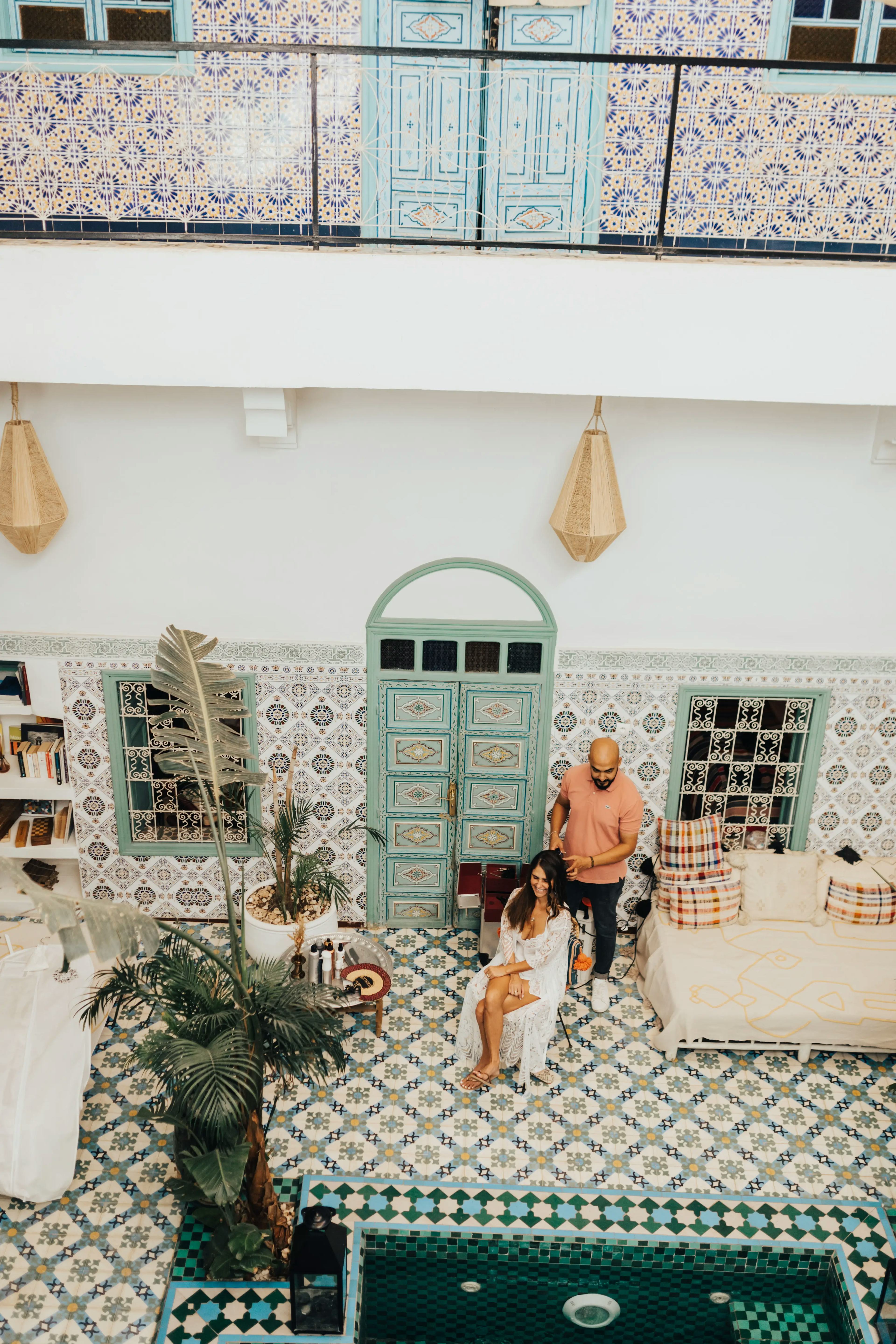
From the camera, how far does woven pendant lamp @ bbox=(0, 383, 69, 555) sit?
271 inches

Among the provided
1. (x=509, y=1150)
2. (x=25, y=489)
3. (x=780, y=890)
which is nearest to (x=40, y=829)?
(x=25, y=489)

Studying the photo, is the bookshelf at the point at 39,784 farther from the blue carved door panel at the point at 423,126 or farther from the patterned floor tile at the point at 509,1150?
the blue carved door panel at the point at 423,126

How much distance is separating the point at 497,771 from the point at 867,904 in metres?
3.05

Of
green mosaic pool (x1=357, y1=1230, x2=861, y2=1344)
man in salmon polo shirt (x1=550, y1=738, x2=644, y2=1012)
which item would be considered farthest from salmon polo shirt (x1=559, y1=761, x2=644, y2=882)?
green mosaic pool (x1=357, y1=1230, x2=861, y2=1344)

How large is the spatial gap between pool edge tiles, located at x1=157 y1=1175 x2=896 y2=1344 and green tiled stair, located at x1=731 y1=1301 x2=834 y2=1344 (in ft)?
0.50

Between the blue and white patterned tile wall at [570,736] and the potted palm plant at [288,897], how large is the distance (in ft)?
0.90

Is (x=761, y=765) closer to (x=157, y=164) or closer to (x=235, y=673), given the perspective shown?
(x=235, y=673)

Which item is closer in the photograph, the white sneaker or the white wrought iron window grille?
the white sneaker

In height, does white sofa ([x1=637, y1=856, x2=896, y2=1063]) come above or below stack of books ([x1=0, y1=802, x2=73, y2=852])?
below

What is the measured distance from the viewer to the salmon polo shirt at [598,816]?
7543 millimetres

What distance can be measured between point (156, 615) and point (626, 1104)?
4.84 metres

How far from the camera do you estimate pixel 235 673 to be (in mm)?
7934

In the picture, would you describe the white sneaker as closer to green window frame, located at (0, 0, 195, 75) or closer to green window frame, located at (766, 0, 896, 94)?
green window frame, located at (766, 0, 896, 94)

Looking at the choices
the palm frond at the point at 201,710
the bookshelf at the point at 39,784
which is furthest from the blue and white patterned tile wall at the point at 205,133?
the bookshelf at the point at 39,784
